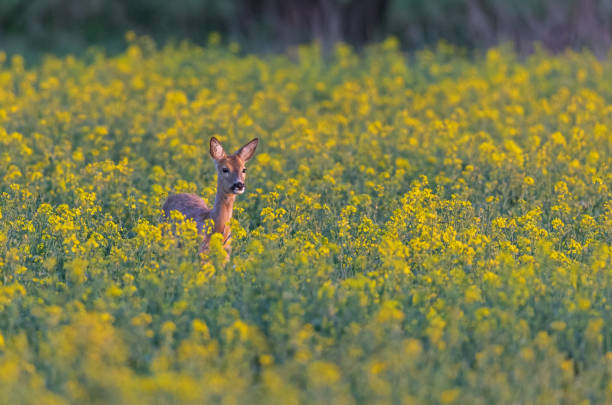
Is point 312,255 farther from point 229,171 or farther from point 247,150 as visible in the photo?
point 247,150

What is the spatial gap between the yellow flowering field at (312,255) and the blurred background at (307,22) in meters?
7.85

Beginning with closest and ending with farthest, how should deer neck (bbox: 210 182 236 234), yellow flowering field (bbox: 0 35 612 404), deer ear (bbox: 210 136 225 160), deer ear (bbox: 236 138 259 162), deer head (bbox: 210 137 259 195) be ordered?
yellow flowering field (bbox: 0 35 612 404) < deer head (bbox: 210 137 259 195) < deer neck (bbox: 210 182 236 234) < deer ear (bbox: 210 136 225 160) < deer ear (bbox: 236 138 259 162)

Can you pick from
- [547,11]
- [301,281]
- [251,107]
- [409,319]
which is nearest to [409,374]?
[409,319]

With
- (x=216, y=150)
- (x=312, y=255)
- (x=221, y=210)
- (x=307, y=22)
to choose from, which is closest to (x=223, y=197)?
(x=221, y=210)

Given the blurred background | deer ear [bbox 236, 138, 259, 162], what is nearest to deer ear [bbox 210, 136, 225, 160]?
deer ear [bbox 236, 138, 259, 162]

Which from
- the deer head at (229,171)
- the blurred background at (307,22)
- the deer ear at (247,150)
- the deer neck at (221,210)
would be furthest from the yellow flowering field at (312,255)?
the blurred background at (307,22)

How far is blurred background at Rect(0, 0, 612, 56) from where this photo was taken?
22.6 meters

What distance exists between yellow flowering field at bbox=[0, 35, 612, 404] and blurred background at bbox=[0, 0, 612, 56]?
7854 millimetres

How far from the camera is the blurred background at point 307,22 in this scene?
74.1 feet

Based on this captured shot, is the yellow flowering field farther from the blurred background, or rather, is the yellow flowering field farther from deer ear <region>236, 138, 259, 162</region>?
the blurred background

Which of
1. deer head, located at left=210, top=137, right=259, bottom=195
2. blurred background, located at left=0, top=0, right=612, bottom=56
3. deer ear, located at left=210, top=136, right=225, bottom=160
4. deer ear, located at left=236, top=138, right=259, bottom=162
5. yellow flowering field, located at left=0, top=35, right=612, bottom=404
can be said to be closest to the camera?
yellow flowering field, located at left=0, top=35, right=612, bottom=404

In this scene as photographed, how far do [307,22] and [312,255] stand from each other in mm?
17464

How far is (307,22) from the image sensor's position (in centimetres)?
2403

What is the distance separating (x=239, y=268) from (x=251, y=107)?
698cm
